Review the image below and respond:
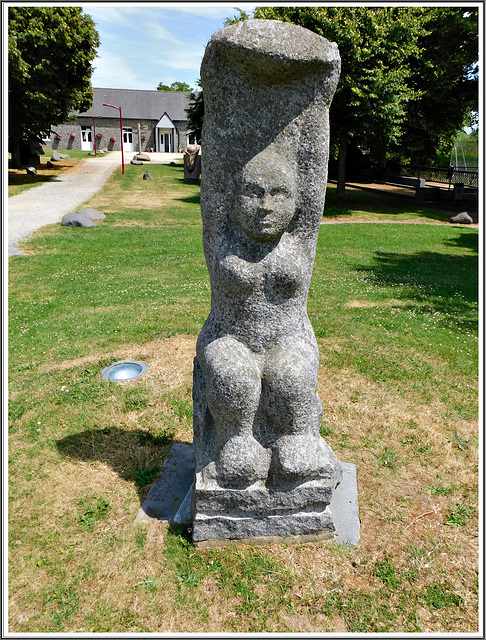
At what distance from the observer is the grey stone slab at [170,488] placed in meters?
3.93

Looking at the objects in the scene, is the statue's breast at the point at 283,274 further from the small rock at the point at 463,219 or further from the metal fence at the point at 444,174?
the metal fence at the point at 444,174

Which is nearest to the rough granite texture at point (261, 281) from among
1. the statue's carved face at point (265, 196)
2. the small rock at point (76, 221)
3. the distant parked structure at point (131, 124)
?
the statue's carved face at point (265, 196)

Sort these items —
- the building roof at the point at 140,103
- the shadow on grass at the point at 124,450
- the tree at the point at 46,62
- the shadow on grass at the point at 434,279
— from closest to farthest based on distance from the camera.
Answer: the shadow on grass at the point at 124,450
the shadow on grass at the point at 434,279
the tree at the point at 46,62
the building roof at the point at 140,103

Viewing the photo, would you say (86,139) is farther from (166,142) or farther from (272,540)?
(272,540)

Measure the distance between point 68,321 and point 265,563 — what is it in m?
5.81

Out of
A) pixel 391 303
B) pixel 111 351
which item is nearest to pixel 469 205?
pixel 391 303

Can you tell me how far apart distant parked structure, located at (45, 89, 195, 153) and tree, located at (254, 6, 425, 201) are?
40572mm

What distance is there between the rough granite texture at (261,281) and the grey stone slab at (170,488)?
451mm

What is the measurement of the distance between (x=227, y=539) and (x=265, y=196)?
8.33ft

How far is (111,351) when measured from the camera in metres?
6.98

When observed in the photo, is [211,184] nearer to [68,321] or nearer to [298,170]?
[298,170]

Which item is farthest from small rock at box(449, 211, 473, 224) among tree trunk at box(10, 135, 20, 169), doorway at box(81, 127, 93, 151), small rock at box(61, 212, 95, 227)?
doorway at box(81, 127, 93, 151)

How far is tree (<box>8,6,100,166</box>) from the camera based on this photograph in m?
20.6

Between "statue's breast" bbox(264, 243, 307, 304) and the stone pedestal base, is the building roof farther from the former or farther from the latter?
the stone pedestal base
